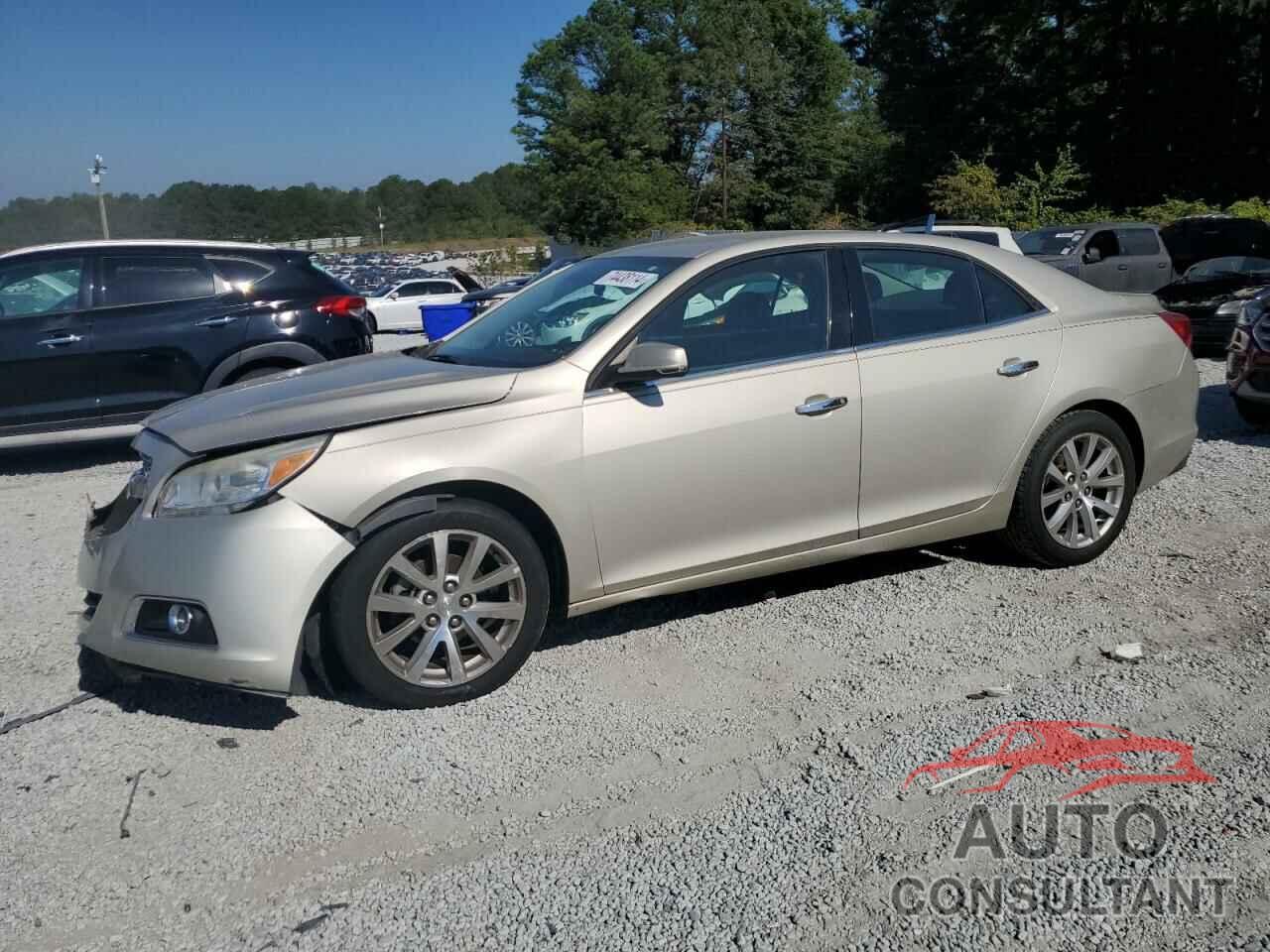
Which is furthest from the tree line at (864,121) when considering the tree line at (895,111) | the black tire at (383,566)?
the black tire at (383,566)

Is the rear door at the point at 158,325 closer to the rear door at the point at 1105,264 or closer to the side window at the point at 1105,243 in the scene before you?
the rear door at the point at 1105,264

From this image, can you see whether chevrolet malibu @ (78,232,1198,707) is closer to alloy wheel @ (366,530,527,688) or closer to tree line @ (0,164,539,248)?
alloy wheel @ (366,530,527,688)

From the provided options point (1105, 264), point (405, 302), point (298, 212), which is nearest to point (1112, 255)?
point (1105, 264)

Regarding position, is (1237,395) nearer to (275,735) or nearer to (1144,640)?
(1144,640)

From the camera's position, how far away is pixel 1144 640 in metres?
4.33

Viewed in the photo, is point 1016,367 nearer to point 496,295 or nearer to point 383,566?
point 383,566

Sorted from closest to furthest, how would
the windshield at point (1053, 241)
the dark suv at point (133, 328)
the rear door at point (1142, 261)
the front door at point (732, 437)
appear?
the front door at point (732, 437), the dark suv at point (133, 328), the rear door at point (1142, 261), the windshield at point (1053, 241)

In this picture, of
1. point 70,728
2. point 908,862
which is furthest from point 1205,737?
point 70,728

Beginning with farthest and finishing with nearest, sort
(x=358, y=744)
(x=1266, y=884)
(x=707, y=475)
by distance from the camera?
(x=707, y=475)
(x=358, y=744)
(x=1266, y=884)

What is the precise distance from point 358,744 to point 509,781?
58 centimetres

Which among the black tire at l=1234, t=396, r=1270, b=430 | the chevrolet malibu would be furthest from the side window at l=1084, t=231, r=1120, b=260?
the chevrolet malibu

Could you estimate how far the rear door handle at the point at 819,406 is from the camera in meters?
4.39

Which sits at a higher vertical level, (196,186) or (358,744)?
(196,186)

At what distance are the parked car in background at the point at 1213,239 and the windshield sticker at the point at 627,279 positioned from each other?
1537 centimetres
